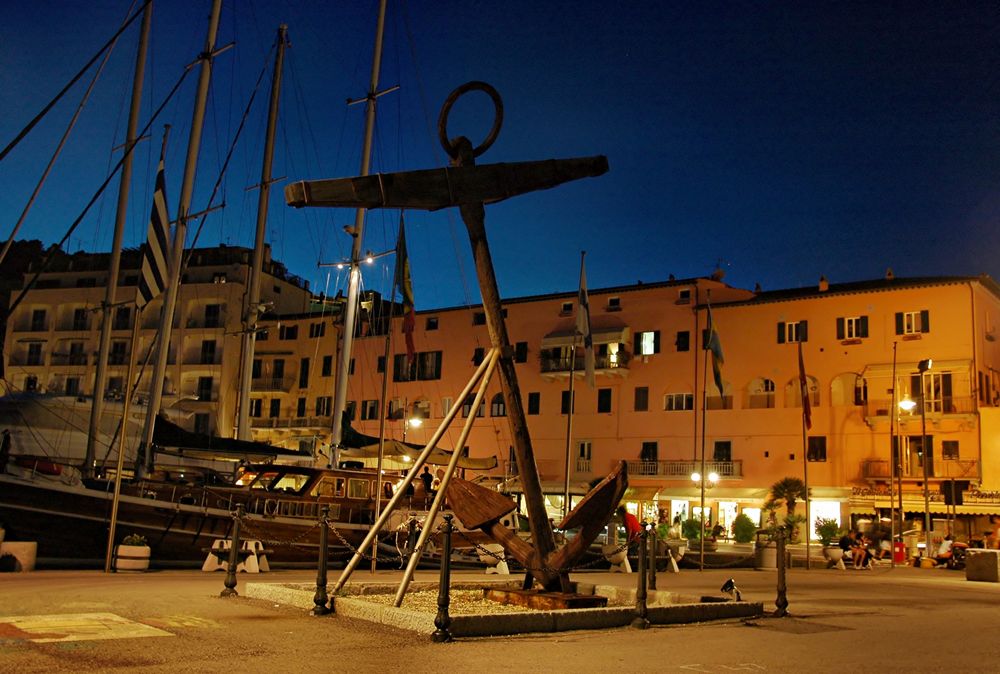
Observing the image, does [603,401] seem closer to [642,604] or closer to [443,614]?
[642,604]

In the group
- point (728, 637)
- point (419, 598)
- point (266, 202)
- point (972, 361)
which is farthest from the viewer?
point (972, 361)

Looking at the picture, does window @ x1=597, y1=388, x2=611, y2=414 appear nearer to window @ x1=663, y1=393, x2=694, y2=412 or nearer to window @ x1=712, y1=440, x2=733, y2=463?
window @ x1=663, y1=393, x2=694, y2=412

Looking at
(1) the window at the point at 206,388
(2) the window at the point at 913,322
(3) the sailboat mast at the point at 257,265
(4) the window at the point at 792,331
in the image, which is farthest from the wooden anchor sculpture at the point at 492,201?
(1) the window at the point at 206,388

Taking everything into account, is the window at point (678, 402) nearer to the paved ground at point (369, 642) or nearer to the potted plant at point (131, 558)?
the paved ground at point (369, 642)

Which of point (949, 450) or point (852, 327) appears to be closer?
point (949, 450)

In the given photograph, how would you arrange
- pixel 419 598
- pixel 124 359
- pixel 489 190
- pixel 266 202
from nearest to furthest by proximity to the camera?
pixel 489 190 → pixel 419 598 → pixel 266 202 → pixel 124 359

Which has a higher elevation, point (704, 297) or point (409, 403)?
point (704, 297)

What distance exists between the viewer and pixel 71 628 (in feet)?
31.9

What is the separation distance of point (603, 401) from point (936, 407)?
18.5 metres

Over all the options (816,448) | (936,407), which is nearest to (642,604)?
(936,407)

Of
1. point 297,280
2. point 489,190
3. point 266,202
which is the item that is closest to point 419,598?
point 489,190

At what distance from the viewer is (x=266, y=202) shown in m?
35.4

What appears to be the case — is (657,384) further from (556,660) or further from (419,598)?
(556,660)

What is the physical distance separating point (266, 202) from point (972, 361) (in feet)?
107
